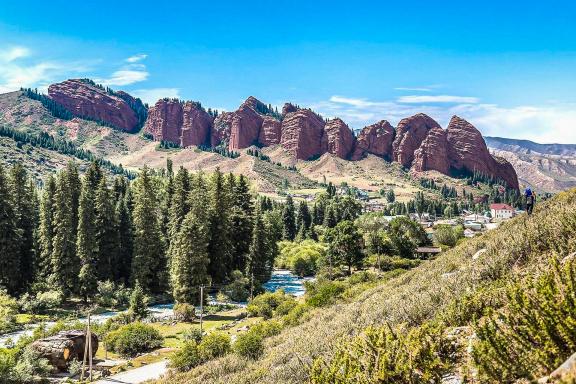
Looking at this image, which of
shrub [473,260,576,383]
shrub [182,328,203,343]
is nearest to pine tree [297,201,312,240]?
shrub [182,328,203,343]

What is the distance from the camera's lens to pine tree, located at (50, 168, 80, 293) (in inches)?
1725

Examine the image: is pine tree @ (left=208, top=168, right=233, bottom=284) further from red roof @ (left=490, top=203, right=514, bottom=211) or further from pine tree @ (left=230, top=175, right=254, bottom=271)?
red roof @ (left=490, top=203, right=514, bottom=211)

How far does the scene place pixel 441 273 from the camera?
16922 mm

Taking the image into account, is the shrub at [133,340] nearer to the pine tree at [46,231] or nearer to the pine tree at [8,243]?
the pine tree at [8,243]

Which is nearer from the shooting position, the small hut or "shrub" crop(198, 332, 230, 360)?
"shrub" crop(198, 332, 230, 360)

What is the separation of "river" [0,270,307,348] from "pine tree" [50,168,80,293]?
21.9 feet

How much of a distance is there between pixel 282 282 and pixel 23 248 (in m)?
31.5

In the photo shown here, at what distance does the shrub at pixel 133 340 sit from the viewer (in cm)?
2906

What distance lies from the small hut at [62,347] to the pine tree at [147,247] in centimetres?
1968

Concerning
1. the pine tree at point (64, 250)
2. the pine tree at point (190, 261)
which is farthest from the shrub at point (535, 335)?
the pine tree at point (64, 250)

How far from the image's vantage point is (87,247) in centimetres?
4466

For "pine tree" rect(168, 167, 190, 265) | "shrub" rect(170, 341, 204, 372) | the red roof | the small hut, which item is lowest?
the red roof

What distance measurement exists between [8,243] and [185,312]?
813 inches

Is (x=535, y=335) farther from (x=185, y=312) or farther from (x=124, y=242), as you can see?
(x=124, y=242)
